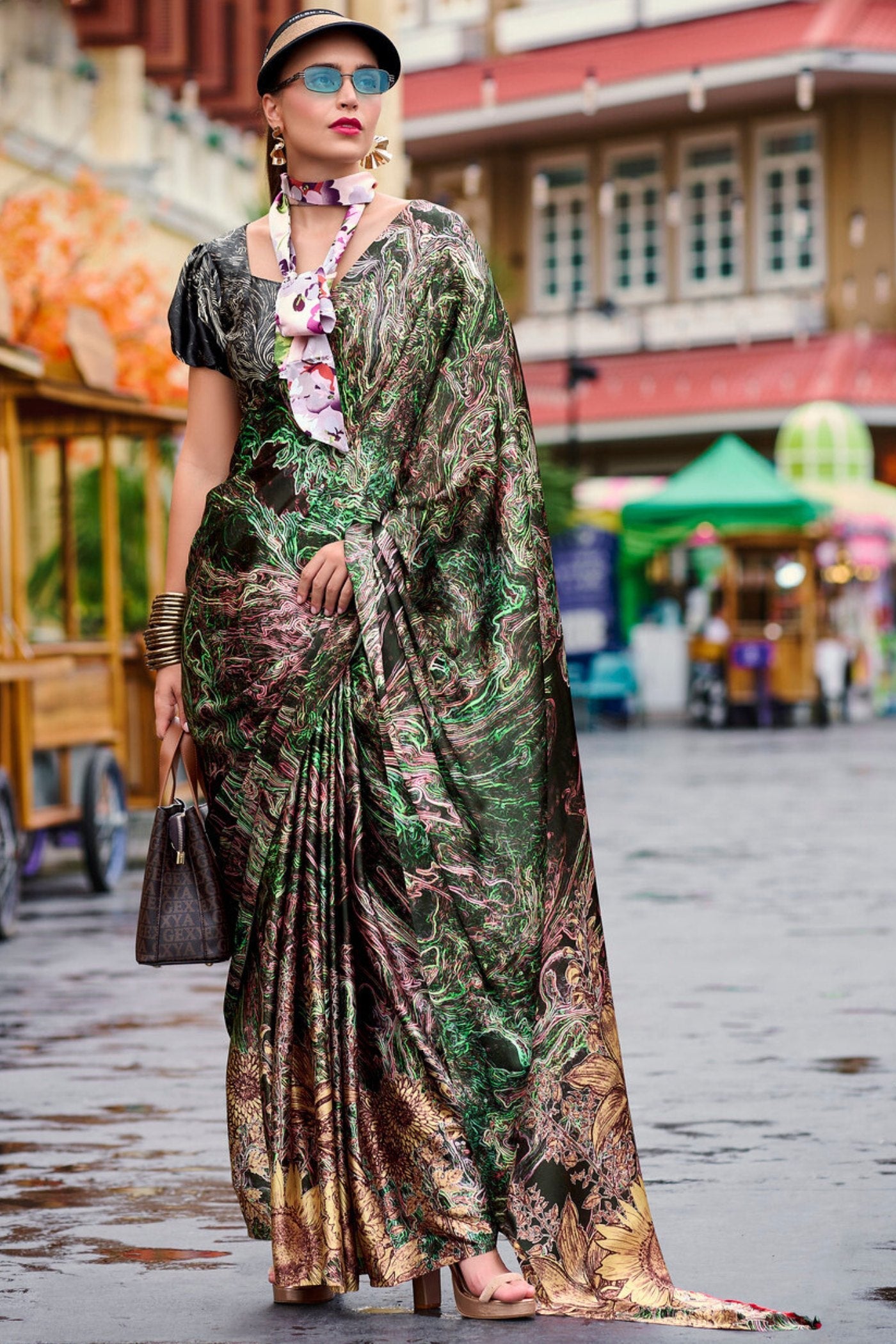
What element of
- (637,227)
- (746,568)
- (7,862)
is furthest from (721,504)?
(7,862)

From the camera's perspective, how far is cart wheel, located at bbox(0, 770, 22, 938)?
957 centimetres

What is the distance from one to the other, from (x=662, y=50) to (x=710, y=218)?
2.86 meters

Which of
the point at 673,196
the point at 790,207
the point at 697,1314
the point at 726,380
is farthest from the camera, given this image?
the point at 673,196

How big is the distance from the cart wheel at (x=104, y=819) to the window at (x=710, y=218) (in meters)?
28.4

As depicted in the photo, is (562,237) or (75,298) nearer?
(75,298)

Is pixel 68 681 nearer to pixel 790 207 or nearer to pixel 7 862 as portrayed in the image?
pixel 7 862

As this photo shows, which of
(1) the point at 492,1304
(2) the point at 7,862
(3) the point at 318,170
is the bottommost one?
(1) the point at 492,1304

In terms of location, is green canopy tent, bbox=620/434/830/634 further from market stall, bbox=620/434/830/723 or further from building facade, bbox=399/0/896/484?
building facade, bbox=399/0/896/484

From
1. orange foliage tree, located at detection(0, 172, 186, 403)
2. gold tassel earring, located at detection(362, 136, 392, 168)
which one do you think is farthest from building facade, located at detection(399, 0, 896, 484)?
gold tassel earring, located at detection(362, 136, 392, 168)

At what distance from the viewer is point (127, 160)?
2347cm

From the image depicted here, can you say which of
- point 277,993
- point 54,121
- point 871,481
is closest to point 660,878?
point 277,993

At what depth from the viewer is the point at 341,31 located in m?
4.07

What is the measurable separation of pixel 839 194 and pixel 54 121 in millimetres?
18017

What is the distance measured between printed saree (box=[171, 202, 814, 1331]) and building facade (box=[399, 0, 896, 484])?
29975mm
